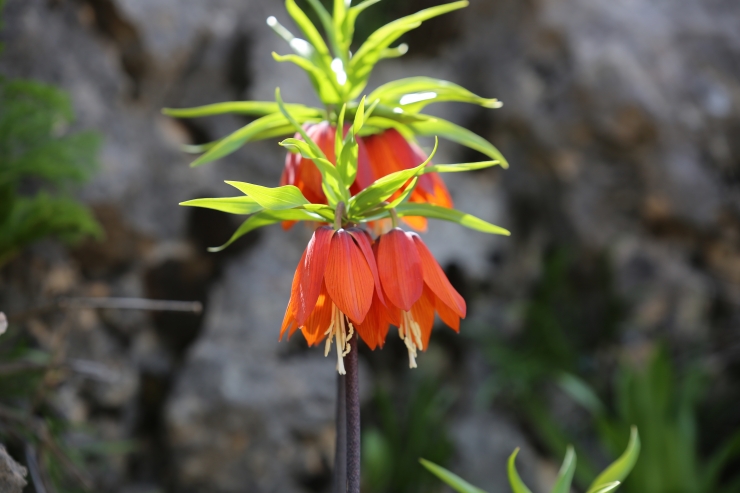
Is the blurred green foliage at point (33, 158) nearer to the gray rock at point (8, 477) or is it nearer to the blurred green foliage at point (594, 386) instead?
the gray rock at point (8, 477)

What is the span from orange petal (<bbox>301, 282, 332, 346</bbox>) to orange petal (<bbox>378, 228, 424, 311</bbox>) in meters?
0.06

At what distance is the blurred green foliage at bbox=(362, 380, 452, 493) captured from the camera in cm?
168

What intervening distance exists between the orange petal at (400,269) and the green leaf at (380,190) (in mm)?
33

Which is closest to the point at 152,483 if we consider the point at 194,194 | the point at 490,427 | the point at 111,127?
the point at 194,194

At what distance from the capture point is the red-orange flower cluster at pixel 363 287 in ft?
1.51

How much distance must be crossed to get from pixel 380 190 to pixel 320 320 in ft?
0.42

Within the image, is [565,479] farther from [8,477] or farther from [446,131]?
[8,477]

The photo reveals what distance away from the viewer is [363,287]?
18.2 inches

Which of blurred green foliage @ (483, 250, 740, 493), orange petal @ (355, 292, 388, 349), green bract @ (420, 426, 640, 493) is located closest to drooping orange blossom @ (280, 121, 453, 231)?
orange petal @ (355, 292, 388, 349)

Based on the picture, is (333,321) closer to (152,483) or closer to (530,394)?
(152,483)

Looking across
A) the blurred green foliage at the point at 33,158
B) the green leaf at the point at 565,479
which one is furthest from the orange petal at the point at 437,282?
the blurred green foliage at the point at 33,158

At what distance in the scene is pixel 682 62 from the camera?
6.39 ft

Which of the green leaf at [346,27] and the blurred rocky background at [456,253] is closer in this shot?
the green leaf at [346,27]

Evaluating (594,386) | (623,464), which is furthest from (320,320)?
(594,386)
